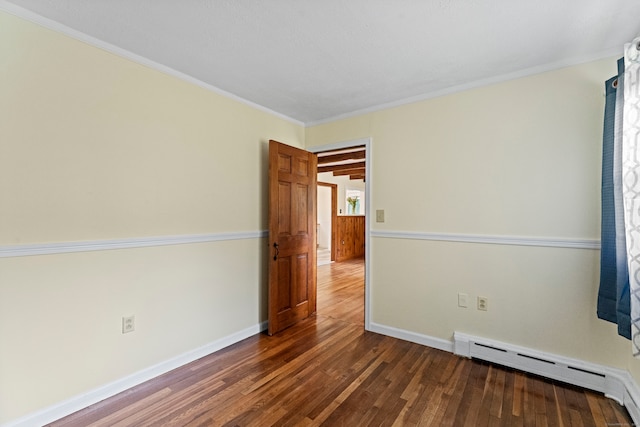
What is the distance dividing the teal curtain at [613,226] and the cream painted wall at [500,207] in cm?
17

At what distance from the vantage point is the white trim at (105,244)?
1607mm

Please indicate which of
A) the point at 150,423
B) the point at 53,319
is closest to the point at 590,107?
the point at 150,423

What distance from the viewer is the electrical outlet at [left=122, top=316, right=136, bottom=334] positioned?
2.02 meters

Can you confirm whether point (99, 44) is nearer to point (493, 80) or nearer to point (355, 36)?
point (355, 36)

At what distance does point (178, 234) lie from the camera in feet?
7.65

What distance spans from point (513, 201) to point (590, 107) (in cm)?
80

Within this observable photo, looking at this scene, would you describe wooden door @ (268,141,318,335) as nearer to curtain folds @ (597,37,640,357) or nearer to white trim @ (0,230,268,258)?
white trim @ (0,230,268,258)

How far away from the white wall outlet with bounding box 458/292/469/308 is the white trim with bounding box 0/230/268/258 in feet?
6.99

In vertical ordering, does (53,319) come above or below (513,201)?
below

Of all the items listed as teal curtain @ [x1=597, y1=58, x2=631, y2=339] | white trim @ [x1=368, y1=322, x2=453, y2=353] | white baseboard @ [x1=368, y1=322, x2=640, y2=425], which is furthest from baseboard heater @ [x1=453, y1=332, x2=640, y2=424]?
teal curtain @ [x1=597, y1=58, x2=631, y2=339]

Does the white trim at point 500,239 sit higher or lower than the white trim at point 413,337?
higher

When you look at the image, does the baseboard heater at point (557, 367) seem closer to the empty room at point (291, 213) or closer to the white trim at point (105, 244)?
the empty room at point (291, 213)

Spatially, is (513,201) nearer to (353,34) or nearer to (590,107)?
(590,107)

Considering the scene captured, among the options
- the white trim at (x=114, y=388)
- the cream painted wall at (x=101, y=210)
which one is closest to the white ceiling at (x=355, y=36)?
the cream painted wall at (x=101, y=210)
